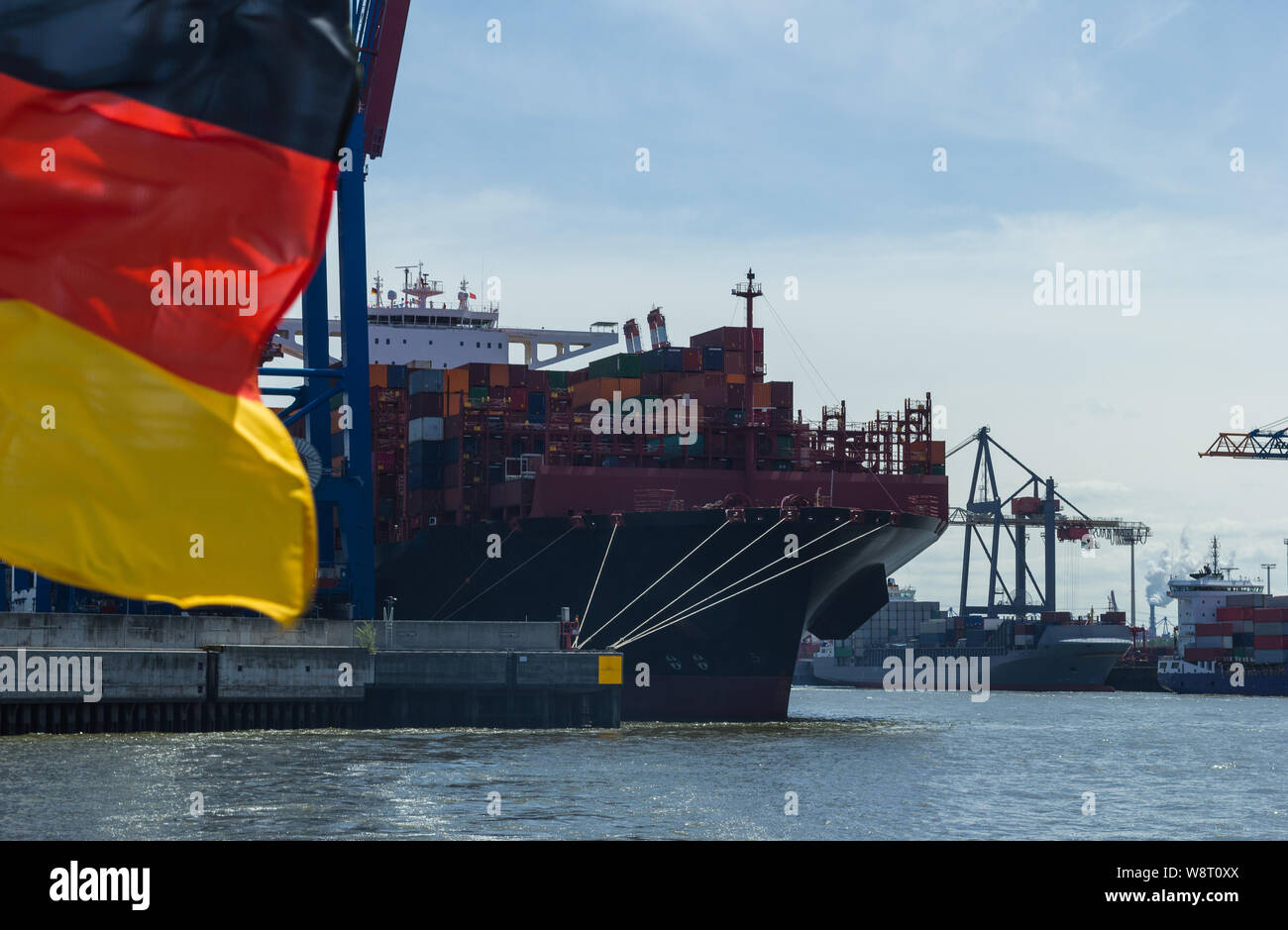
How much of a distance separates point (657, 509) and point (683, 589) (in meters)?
3.83

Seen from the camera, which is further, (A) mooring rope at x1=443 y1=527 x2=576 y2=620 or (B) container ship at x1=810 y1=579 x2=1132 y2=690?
(B) container ship at x1=810 y1=579 x2=1132 y2=690

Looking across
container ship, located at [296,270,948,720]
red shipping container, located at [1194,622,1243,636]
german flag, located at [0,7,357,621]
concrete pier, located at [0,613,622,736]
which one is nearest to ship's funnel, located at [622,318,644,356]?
container ship, located at [296,270,948,720]

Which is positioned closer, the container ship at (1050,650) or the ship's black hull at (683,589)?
the ship's black hull at (683,589)

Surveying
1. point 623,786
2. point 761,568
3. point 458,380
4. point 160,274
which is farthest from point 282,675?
point 160,274

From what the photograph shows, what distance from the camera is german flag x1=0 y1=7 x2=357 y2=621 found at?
15.4 ft

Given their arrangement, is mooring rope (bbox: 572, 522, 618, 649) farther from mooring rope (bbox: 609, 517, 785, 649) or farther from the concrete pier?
the concrete pier

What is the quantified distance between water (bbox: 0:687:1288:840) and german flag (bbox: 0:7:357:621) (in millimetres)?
19767

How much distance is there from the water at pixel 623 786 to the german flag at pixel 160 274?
19.8 m

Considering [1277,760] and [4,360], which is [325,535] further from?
[4,360]

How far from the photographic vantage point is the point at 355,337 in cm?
3509

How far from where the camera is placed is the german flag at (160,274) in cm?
471

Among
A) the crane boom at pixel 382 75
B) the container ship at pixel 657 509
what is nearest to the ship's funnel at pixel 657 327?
the container ship at pixel 657 509

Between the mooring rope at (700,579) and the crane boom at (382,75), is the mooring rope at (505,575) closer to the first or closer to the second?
the mooring rope at (700,579)
